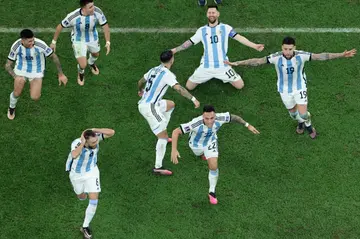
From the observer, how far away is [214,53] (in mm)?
14391

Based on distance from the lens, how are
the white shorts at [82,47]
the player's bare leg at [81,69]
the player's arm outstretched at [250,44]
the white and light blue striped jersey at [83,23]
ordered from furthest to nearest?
the player's bare leg at [81,69] < the white shorts at [82,47] < the white and light blue striped jersey at [83,23] < the player's arm outstretched at [250,44]

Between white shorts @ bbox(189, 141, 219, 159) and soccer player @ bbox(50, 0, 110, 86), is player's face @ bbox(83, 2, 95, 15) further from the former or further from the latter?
white shorts @ bbox(189, 141, 219, 159)

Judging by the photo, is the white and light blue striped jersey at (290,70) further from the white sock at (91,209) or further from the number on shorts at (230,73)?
the white sock at (91,209)

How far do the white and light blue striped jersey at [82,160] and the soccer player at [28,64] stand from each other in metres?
1.93

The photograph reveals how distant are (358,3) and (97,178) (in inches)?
299

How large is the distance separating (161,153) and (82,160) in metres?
1.74

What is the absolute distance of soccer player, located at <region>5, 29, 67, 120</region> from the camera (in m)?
13.3

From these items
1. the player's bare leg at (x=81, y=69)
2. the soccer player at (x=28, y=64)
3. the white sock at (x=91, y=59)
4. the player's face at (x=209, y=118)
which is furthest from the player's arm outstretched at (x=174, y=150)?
the white sock at (x=91, y=59)

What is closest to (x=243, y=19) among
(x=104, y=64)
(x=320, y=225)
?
(x=104, y=64)

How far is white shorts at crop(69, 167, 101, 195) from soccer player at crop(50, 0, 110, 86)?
285 centimetres

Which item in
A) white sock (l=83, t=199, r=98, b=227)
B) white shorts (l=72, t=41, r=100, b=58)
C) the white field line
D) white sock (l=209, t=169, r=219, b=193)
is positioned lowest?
white sock (l=83, t=199, r=98, b=227)

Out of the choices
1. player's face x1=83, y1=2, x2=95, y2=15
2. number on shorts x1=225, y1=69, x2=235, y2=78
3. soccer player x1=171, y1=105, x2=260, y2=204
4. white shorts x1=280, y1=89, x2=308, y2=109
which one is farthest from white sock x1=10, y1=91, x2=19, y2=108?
white shorts x1=280, y1=89, x2=308, y2=109

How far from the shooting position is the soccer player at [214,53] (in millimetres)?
14211

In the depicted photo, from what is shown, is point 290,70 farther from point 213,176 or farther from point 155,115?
point 155,115
